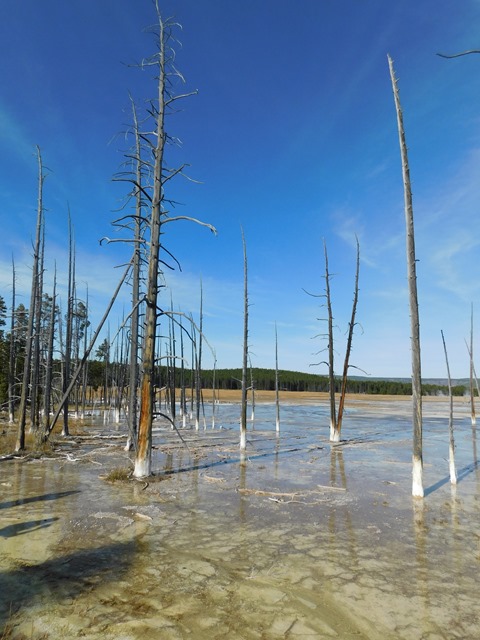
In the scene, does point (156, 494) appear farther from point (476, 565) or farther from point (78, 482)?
point (476, 565)

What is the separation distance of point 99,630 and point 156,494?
616 centimetres

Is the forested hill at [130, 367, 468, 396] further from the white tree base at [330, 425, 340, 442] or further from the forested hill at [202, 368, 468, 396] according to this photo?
the white tree base at [330, 425, 340, 442]

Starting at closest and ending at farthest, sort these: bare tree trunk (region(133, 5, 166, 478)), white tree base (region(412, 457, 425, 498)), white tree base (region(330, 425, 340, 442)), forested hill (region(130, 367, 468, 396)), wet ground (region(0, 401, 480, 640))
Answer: wet ground (region(0, 401, 480, 640))
white tree base (region(412, 457, 425, 498))
bare tree trunk (region(133, 5, 166, 478))
white tree base (region(330, 425, 340, 442))
forested hill (region(130, 367, 468, 396))

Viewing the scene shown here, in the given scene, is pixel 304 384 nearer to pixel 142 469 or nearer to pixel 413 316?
pixel 142 469

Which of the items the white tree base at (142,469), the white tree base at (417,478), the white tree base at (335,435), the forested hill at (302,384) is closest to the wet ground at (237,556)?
the white tree base at (417,478)

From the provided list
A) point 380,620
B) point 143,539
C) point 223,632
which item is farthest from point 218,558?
point 380,620

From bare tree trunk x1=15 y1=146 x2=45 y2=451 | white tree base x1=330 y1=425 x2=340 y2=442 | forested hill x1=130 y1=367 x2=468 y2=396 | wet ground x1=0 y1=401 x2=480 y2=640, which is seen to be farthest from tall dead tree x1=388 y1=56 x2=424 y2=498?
forested hill x1=130 y1=367 x2=468 y2=396

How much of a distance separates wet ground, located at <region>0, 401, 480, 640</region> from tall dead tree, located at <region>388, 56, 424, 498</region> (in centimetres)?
84

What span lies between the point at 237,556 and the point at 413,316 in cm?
748

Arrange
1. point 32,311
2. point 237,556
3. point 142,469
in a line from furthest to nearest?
point 32,311, point 142,469, point 237,556

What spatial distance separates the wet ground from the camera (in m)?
4.43

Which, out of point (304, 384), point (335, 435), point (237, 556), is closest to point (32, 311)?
point (237, 556)

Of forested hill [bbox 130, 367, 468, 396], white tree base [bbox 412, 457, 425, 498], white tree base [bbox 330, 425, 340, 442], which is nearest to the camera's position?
white tree base [bbox 412, 457, 425, 498]

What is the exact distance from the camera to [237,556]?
6.30 metres
